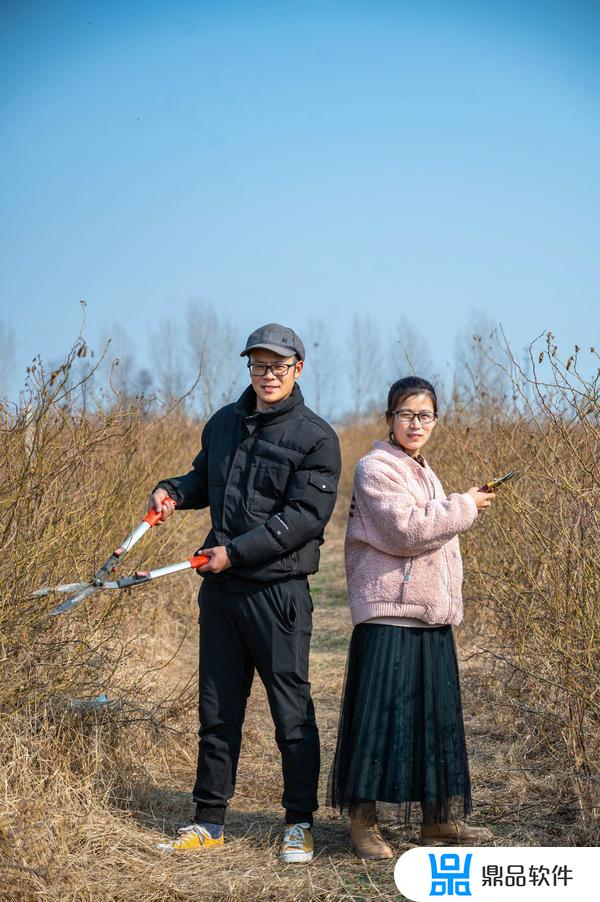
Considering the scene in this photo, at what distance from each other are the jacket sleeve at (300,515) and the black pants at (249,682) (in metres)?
0.18

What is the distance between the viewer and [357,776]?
3.40 meters

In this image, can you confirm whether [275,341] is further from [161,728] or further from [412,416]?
[161,728]

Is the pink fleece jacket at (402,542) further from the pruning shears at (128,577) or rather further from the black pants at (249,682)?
the pruning shears at (128,577)

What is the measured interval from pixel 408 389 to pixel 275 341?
19.8 inches

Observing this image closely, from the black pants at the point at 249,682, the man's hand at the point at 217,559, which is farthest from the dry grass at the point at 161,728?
the man's hand at the point at 217,559

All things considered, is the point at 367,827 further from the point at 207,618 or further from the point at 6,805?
the point at 6,805

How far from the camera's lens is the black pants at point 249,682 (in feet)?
11.5

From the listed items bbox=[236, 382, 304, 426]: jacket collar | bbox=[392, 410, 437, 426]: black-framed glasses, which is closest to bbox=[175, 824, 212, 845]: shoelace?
bbox=[236, 382, 304, 426]: jacket collar

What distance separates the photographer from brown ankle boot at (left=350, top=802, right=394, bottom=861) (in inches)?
136

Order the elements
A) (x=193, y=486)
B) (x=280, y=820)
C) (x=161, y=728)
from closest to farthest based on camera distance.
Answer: (x=193, y=486), (x=280, y=820), (x=161, y=728)

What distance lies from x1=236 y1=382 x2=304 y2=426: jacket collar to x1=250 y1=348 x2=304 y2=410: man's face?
0.03 meters

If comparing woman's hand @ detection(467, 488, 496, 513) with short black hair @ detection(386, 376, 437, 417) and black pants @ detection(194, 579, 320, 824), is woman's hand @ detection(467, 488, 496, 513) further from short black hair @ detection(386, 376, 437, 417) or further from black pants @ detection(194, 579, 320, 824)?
black pants @ detection(194, 579, 320, 824)

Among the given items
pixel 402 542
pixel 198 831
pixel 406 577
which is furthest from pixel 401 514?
pixel 198 831

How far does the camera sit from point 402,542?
11.1 feet
